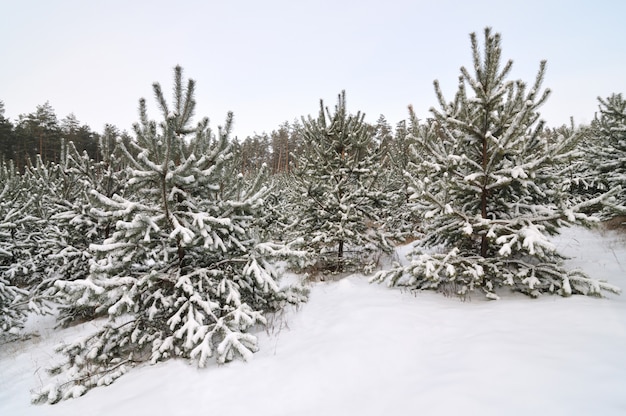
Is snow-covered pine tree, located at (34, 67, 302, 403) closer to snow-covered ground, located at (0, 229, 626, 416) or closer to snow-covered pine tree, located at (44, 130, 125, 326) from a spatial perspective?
snow-covered ground, located at (0, 229, 626, 416)

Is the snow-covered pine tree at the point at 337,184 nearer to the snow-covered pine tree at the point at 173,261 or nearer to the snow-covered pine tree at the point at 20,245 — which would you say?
the snow-covered pine tree at the point at 173,261

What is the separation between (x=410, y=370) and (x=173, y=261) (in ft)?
13.5

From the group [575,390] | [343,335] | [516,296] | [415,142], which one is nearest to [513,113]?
[415,142]

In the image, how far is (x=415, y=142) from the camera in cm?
568

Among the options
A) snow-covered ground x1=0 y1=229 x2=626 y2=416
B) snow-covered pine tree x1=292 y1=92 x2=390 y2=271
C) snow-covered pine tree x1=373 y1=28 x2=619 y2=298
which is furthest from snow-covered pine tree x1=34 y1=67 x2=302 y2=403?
snow-covered pine tree x1=292 y1=92 x2=390 y2=271

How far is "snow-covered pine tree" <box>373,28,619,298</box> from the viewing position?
4504 mm

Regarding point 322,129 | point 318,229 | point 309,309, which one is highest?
point 322,129

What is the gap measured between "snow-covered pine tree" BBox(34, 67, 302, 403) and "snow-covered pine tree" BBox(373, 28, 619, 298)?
114 inches

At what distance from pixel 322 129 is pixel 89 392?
748 centimetres

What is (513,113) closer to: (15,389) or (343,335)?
(343,335)

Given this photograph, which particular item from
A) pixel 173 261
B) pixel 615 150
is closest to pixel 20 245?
pixel 173 261

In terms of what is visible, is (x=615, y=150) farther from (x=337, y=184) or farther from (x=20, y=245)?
(x=20, y=245)

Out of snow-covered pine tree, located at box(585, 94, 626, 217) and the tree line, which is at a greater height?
snow-covered pine tree, located at box(585, 94, 626, 217)

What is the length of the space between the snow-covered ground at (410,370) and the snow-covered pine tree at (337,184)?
10.8 ft
